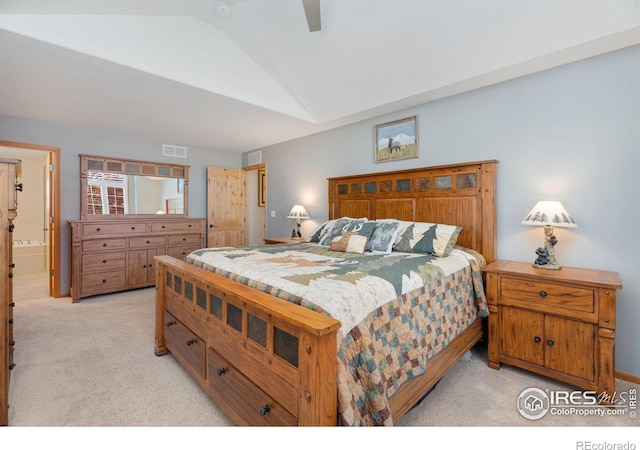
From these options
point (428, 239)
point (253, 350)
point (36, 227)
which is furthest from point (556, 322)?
point (36, 227)

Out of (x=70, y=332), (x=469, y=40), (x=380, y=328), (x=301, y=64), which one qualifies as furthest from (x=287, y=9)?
(x=70, y=332)

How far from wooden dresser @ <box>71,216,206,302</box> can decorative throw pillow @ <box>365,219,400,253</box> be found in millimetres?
3511

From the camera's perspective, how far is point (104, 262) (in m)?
4.11

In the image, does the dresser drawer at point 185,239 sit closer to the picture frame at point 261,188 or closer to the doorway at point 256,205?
the doorway at point 256,205

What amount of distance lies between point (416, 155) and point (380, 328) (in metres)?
2.42

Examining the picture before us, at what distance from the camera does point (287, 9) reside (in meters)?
2.54

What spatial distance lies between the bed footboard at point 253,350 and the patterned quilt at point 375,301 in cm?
10

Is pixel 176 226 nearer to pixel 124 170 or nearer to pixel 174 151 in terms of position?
pixel 124 170

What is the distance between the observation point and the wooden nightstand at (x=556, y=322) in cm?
185

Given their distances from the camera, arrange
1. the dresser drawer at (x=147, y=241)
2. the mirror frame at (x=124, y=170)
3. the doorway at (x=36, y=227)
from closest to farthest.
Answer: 1. the doorway at (x=36, y=227)
2. the mirror frame at (x=124, y=170)
3. the dresser drawer at (x=147, y=241)

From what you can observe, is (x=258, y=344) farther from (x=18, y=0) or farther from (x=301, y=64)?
(x=301, y=64)

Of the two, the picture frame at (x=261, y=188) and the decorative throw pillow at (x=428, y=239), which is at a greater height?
the picture frame at (x=261, y=188)

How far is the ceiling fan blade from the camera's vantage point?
175 cm

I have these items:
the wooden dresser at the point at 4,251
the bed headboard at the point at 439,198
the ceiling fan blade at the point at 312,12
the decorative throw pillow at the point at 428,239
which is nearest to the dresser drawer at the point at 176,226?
the bed headboard at the point at 439,198
